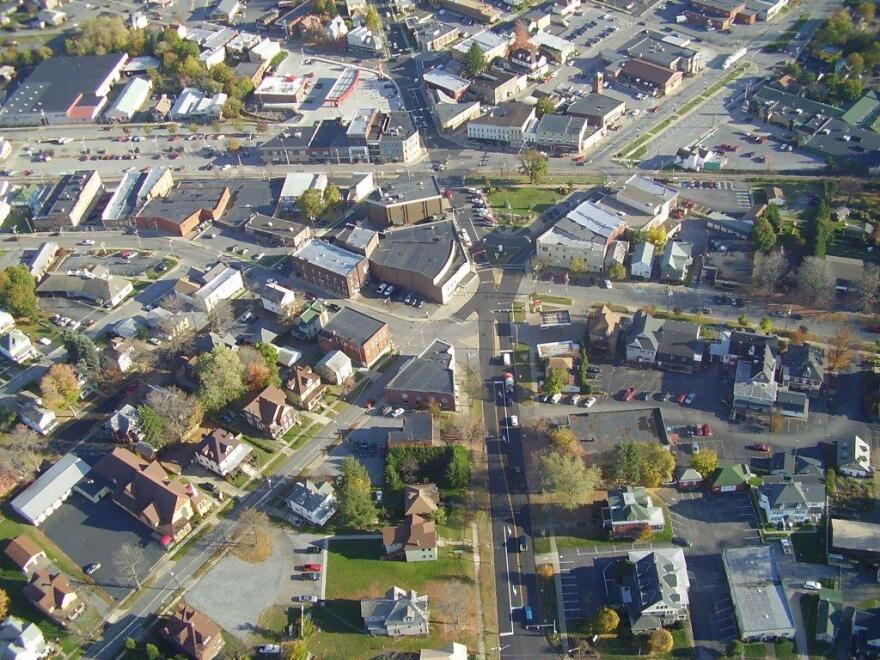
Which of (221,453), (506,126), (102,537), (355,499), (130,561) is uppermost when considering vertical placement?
(506,126)

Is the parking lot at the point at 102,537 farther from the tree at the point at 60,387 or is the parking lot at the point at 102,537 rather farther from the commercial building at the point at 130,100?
the commercial building at the point at 130,100

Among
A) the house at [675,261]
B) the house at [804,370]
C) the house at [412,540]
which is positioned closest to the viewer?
the house at [412,540]

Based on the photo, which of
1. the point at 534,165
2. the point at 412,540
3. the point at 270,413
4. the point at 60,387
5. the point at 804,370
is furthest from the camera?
the point at 534,165

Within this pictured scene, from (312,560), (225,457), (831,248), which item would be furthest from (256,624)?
(831,248)

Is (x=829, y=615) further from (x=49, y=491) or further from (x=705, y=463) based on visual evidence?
(x=49, y=491)

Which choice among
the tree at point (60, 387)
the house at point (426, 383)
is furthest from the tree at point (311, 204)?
the tree at point (60, 387)

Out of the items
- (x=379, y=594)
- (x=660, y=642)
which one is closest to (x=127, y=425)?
(x=379, y=594)
